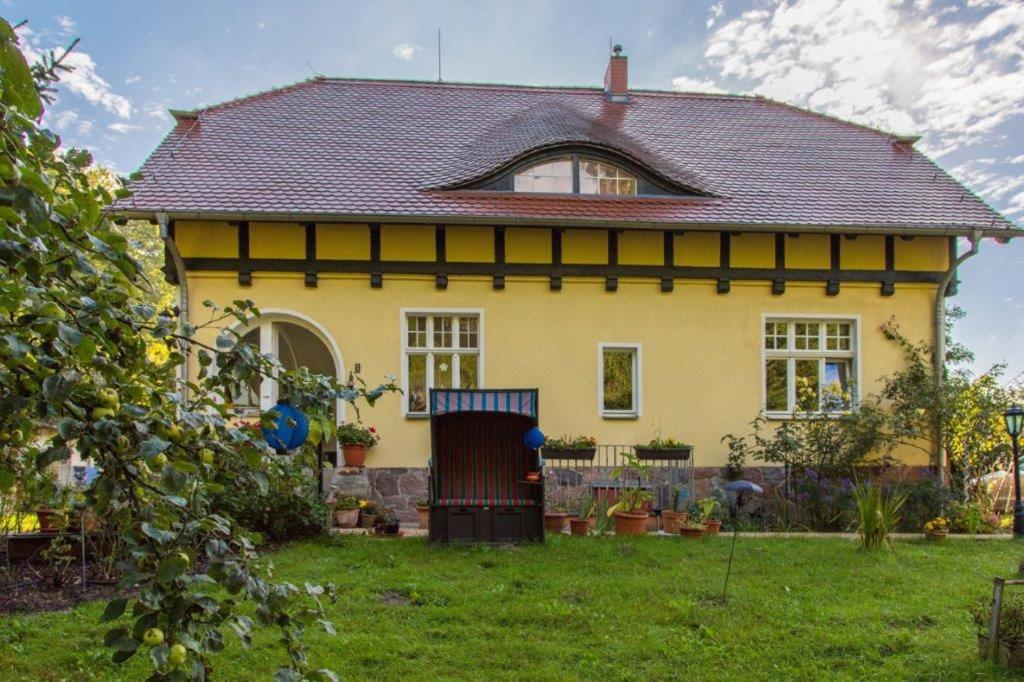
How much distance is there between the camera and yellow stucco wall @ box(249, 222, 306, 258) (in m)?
9.66

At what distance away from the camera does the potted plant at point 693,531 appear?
25.6 feet

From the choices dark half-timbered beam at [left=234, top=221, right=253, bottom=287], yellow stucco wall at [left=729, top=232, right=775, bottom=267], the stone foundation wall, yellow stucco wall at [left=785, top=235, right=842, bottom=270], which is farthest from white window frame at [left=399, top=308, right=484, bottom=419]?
yellow stucco wall at [left=785, top=235, right=842, bottom=270]

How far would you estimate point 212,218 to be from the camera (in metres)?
9.29

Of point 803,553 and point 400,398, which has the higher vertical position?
point 400,398

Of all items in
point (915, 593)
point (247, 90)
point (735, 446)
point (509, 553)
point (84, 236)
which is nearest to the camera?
point (84, 236)

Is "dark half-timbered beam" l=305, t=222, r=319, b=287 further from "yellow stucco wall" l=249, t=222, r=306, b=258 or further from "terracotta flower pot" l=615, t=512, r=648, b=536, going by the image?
"terracotta flower pot" l=615, t=512, r=648, b=536

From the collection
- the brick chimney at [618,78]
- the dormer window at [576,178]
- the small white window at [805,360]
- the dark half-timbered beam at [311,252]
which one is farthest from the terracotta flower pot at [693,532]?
the brick chimney at [618,78]

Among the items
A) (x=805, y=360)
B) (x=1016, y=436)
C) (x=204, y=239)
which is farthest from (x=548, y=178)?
(x=1016, y=436)

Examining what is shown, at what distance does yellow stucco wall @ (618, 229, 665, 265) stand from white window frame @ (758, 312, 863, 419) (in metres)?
1.78

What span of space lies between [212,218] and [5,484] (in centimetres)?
847

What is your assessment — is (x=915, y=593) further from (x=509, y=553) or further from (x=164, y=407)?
(x=164, y=407)

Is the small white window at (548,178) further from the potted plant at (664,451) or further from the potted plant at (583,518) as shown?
the potted plant at (583,518)

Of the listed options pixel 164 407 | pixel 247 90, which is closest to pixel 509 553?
pixel 164 407

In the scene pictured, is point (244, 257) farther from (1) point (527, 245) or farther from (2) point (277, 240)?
(1) point (527, 245)
